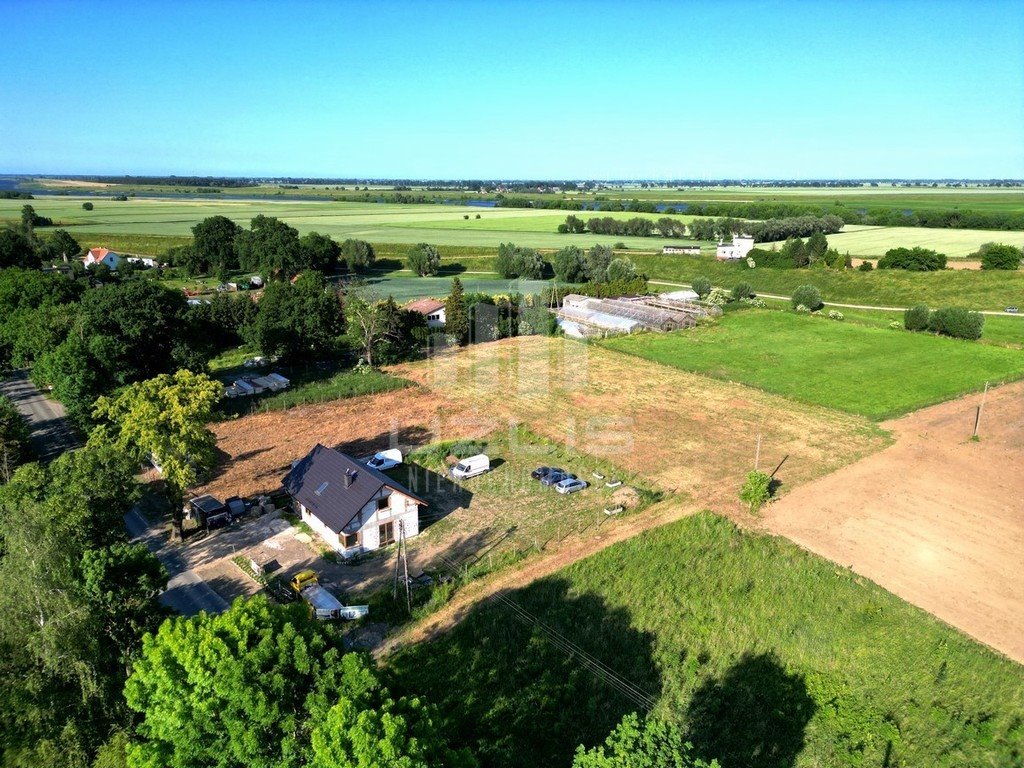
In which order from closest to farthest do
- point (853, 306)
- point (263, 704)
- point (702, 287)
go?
point (263, 704)
point (702, 287)
point (853, 306)

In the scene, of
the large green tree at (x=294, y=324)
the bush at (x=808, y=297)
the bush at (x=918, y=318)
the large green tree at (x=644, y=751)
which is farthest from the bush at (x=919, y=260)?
the large green tree at (x=644, y=751)

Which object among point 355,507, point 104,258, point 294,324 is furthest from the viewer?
point 104,258

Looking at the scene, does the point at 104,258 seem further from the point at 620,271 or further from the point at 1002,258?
the point at 1002,258

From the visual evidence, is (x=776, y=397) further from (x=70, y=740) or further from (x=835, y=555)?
(x=70, y=740)

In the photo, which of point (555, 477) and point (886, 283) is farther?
point (886, 283)

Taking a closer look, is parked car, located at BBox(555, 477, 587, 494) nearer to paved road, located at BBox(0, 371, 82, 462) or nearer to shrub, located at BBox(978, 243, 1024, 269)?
paved road, located at BBox(0, 371, 82, 462)

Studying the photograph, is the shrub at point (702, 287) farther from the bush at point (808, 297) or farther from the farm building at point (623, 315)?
the bush at point (808, 297)

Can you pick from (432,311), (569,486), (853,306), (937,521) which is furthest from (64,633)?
(853,306)
